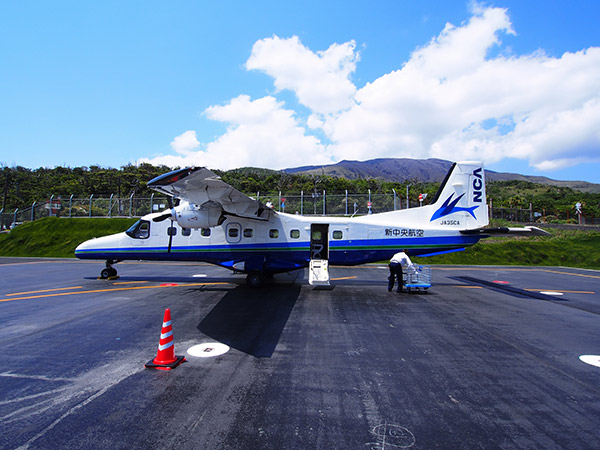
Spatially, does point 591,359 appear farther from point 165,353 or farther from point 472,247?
point 472,247

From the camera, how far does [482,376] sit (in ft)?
15.3

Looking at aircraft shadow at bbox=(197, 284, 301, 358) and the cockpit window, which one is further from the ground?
the cockpit window

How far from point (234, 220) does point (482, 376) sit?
9.37m

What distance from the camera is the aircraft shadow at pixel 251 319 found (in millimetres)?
5867

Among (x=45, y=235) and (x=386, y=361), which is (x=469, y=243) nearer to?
(x=386, y=361)

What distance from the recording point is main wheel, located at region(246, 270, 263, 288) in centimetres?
1141

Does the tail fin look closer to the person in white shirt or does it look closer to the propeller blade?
the person in white shirt

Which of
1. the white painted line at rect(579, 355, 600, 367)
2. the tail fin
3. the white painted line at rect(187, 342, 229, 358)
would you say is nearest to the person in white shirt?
the tail fin

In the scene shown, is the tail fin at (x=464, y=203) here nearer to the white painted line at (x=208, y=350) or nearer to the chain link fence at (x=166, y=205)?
the white painted line at (x=208, y=350)

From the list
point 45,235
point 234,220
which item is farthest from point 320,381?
point 45,235

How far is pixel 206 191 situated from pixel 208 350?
492 cm

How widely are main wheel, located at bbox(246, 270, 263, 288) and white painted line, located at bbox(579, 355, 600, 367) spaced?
9.05 metres

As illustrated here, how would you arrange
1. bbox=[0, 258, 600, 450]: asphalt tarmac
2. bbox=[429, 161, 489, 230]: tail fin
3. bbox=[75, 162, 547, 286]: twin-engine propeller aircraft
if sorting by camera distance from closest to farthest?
bbox=[0, 258, 600, 450]: asphalt tarmac < bbox=[75, 162, 547, 286]: twin-engine propeller aircraft < bbox=[429, 161, 489, 230]: tail fin

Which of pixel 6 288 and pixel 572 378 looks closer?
pixel 572 378
